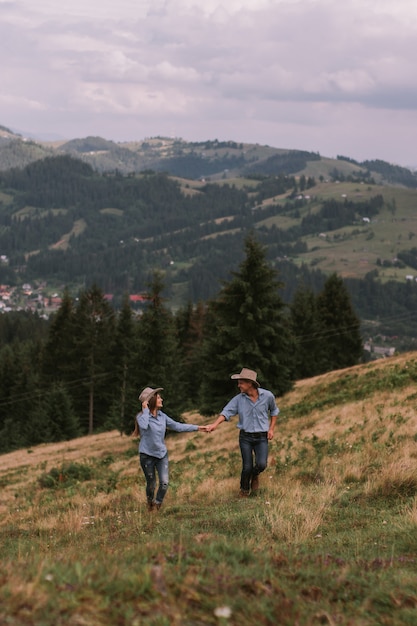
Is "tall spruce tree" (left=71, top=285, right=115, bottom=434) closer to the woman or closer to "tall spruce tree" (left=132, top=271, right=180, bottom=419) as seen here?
→ "tall spruce tree" (left=132, top=271, right=180, bottom=419)

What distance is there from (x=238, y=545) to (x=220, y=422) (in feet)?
14.5

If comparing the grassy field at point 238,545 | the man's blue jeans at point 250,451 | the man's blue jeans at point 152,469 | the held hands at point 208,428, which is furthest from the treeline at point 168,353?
the man's blue jeans at point 152,469

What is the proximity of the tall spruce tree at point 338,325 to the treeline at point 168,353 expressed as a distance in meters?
0.11

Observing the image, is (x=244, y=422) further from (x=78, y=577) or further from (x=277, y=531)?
(x=78, y=577)

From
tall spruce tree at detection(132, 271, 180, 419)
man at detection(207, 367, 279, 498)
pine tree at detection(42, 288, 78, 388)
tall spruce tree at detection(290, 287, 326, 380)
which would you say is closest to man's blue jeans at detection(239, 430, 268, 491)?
man at detection(207, 367, 279, 498)

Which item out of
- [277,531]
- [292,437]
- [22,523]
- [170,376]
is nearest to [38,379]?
[170,376]

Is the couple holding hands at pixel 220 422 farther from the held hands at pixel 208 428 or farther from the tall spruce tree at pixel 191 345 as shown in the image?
the tall spruce tree at pixel 191 345

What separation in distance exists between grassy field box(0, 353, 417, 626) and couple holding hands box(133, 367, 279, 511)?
433 millimetres

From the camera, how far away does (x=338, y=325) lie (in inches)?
2542

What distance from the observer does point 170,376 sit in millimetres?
39219

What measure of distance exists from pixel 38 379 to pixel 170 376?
34.0 m

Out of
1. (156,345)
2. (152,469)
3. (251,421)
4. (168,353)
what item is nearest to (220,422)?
(251,421)

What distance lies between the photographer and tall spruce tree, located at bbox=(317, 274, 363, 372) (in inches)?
2527

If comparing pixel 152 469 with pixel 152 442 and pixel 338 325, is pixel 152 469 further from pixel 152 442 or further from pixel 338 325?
pixel 338 325
